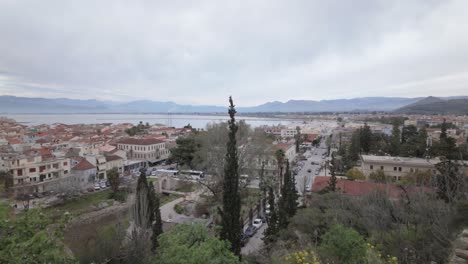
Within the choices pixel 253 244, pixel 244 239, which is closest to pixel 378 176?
pixel 253 244

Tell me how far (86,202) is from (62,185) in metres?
2.27

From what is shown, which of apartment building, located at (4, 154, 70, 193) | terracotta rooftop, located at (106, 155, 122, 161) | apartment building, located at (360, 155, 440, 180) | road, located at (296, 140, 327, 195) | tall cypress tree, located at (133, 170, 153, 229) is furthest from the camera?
terracotta rooftop, located at (106, 155, 122, 161)

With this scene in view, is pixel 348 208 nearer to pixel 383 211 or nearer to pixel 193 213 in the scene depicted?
pixel 383 211

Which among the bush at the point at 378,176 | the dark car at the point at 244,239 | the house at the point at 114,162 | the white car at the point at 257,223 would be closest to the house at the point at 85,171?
the house at the point at 114,162

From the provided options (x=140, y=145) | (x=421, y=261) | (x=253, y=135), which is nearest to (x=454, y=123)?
(x=253, y=135)

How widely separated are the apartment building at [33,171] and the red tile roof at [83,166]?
0.96 m

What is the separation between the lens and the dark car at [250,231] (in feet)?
51.0

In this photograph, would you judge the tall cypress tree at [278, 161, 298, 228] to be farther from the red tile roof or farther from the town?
the red tile roof

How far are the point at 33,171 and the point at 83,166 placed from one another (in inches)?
147

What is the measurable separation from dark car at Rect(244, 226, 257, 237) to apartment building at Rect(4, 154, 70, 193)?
17633mm

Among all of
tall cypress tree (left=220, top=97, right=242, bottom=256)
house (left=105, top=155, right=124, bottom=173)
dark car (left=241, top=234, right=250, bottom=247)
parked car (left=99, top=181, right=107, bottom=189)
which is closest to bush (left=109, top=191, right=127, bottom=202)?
parked car (left=99, top=181, right=107, bottom=189)

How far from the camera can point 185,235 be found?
214 inches

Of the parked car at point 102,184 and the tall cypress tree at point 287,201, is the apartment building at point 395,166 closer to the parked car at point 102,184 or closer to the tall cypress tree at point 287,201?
the tall cypress tree at point 287,201

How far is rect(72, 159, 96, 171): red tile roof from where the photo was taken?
24672 millimetres
